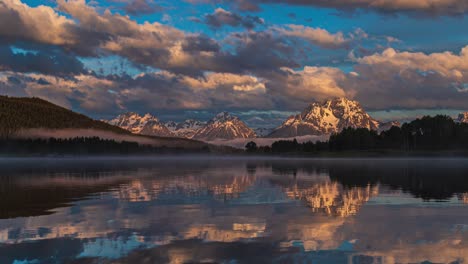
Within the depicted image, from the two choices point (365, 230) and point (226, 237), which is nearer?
point (226, 237)

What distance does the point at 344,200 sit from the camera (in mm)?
46844

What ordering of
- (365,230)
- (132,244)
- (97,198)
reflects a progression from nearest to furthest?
(132,244), (365,230), (97,198)

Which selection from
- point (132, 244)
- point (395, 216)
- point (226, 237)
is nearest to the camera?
point (132, 244)

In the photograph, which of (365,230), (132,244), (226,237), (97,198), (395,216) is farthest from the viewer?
(97,198)

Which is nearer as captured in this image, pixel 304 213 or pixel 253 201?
pixel 304 213

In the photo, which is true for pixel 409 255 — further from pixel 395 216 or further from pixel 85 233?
pixel 85 233

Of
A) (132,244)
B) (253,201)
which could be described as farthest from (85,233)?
(253,201)

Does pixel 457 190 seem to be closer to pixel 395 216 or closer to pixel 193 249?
pixel 395 216

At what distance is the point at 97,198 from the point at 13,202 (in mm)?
8068

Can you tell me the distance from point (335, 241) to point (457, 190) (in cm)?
3821

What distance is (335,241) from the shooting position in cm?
2680

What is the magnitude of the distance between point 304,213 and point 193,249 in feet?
49.1

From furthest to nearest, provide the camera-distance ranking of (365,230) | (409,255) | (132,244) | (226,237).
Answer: (365,230), (226,237), (132,244), (409,255)

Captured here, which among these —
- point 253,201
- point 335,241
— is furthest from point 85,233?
point 253,201
